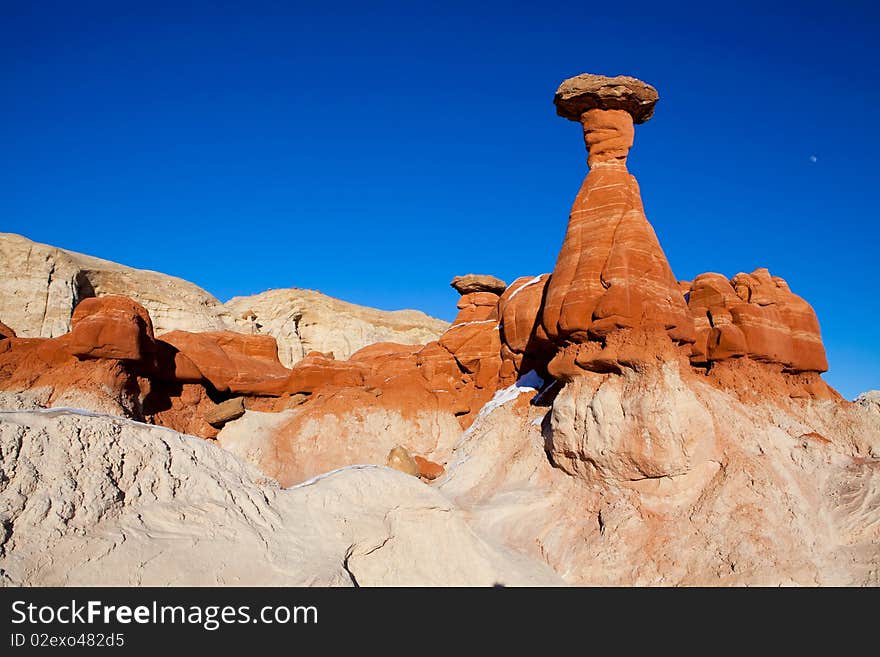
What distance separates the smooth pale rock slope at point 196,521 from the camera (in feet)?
20.0

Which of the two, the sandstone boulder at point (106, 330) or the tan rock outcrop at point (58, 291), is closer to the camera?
the sandstone boulder at point (106, 330)

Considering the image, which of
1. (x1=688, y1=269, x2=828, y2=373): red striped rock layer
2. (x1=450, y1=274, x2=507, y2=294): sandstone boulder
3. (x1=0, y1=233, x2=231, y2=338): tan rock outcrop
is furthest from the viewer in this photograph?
(x1=0, y1=233, x2=231, y2=338): tan rock outcrop

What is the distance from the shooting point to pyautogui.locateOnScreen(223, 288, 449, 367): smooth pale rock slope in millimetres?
39344

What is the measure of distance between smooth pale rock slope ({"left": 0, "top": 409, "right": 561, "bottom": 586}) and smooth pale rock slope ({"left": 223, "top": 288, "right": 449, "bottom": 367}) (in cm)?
2979

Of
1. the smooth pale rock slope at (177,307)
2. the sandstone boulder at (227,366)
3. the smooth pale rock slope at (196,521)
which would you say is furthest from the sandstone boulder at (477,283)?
the smooth pale rock slope at (177,307)

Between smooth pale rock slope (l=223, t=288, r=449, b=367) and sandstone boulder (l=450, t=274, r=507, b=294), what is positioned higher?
smooth pale rock slope (l=223, t=288, r=449, b=367)

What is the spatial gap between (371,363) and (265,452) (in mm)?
5531

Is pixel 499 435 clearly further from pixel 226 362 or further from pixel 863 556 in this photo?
pixel 226 362

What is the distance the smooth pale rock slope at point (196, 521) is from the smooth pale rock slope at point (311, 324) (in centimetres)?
2979

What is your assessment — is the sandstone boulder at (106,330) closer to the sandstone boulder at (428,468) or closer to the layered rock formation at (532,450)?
the layered rock formation at (532,450)

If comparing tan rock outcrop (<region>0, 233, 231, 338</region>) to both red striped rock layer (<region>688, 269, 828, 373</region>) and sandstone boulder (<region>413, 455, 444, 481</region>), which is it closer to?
sandstone boulder (<region>413, 455, 444, 481</region>)

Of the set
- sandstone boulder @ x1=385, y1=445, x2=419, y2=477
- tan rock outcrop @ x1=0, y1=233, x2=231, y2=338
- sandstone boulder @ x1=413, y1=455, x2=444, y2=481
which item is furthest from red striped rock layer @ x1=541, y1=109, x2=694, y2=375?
tan rock outcrop @ x1=0, y1=233, x2=231, y2=338

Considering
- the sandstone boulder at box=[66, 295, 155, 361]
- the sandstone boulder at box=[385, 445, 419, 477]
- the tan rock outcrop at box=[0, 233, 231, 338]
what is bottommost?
the sandstone boulder at box=[385, 445, 419, 477]

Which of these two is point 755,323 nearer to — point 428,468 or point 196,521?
point 428,468
